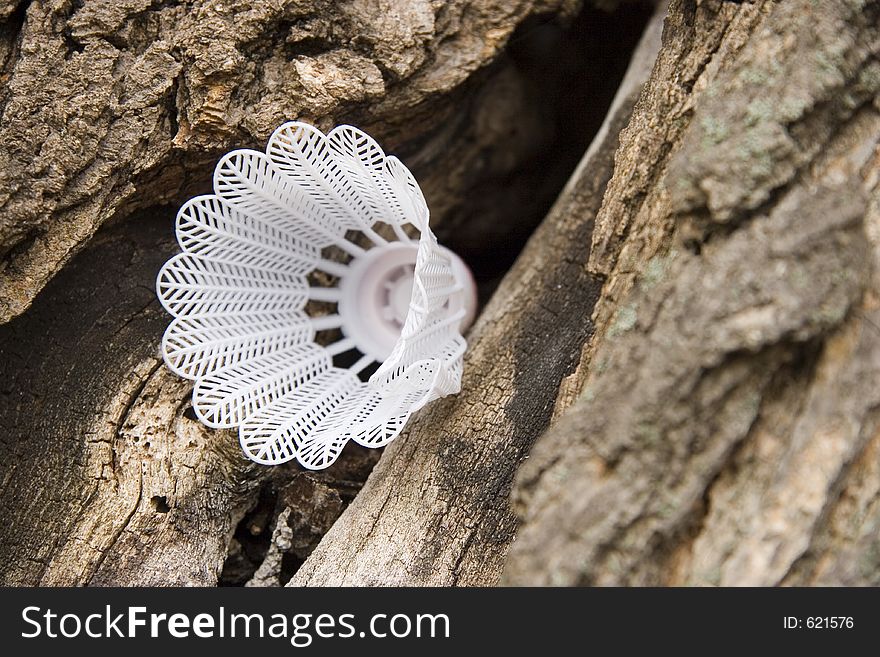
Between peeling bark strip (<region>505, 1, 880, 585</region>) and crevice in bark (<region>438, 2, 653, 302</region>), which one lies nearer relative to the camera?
peeling bark strip (<region>505, 1, 880, 585</region>)

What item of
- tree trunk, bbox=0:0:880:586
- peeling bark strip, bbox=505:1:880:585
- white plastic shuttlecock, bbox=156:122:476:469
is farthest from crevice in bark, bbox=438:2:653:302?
peeling bark strip, bbox=505:1:880:585

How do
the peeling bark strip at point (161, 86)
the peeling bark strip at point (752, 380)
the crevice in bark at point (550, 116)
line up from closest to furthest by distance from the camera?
1. the peeling bark strip at point (752, 380)
2. the peeling bark strip at point (161, 86)
3. the crevice in bark at point (550, 116)

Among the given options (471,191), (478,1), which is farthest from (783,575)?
(471,191)

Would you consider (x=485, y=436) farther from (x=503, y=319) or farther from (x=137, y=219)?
(x=137, y=219)

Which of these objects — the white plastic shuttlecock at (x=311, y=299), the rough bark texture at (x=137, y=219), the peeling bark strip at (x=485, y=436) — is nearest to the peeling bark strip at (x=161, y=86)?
the rough bark texture at (x=137, y=219)

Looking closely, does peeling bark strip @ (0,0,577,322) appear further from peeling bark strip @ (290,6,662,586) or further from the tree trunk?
peeling bark strip @ (290,6,662,586)

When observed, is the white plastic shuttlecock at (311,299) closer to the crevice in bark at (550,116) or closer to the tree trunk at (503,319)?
the tree trunk at (503,319)

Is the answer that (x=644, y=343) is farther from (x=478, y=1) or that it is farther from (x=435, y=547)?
(x=478, y=1)
